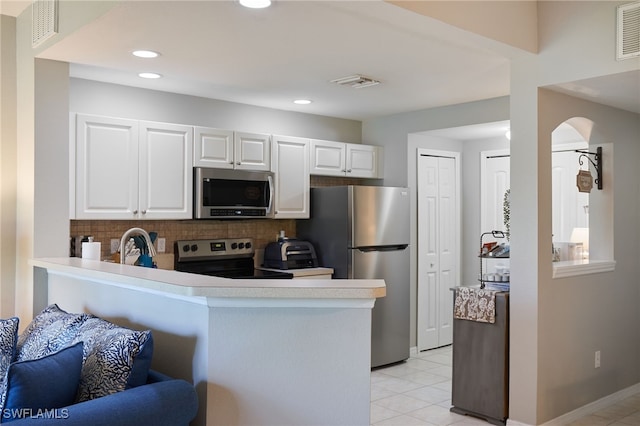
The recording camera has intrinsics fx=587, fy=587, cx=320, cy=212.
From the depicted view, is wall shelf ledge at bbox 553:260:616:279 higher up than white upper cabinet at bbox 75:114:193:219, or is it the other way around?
white upper cabinet at bbox 75:114:193:219

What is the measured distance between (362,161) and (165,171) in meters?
2.10

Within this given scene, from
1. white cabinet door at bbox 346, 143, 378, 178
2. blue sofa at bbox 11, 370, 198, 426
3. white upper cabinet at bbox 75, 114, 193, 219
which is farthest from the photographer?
white cabinet door at bbox 346, 143, 378, 178

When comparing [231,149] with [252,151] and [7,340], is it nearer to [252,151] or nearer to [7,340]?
[252,151]

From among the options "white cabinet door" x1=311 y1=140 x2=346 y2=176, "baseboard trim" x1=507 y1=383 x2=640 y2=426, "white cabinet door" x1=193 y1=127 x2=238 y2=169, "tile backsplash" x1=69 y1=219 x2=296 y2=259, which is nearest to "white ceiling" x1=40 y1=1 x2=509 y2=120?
"white cabinet door" x1=193 y1=127 x2=238 y2=169

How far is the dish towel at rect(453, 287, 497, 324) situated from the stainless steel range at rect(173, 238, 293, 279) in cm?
144

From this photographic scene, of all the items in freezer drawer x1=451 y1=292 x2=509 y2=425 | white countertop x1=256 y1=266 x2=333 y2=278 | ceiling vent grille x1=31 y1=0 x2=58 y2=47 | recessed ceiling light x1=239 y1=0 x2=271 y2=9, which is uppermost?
ceiling vent grille x1=31 y1=0 x2=58 y2=47

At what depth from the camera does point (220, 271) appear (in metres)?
5.00

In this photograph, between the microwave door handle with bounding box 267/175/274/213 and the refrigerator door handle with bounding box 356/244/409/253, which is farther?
the refrigerator door handle with bounding box 356/244/409/253

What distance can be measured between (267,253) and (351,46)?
2389 mm

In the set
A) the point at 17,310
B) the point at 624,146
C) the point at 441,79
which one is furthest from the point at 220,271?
the point at 624,146

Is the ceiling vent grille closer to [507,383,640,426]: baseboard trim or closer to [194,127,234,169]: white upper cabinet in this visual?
[194,127,234,169]: white upper cabinet

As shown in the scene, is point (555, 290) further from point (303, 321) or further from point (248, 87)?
point (248, 87)

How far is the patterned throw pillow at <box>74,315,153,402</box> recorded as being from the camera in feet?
6.77

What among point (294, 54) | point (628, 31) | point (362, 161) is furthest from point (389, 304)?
point (628, 31)
